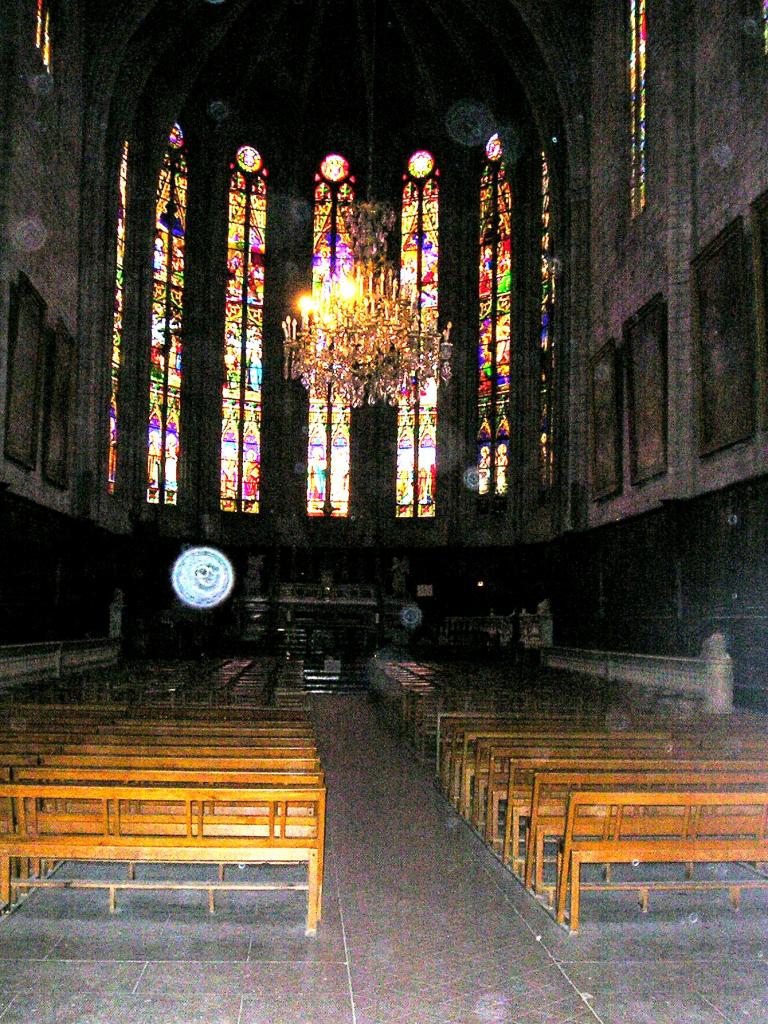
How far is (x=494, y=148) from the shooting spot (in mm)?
31859

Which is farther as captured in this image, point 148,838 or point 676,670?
point 676,670

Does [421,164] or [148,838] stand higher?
[421,164]

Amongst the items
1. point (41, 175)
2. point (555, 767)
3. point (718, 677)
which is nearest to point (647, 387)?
point (718, 677)

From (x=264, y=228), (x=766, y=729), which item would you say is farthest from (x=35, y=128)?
(x=766, y=729)

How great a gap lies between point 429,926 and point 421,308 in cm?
2874

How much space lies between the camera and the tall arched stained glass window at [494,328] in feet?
102

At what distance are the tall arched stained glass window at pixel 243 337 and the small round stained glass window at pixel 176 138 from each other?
2.08 meters

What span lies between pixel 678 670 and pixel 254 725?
9514 mm

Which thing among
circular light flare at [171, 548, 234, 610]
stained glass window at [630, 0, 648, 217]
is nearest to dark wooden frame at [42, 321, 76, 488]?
circular light flare at [171, 548, 234, 610]

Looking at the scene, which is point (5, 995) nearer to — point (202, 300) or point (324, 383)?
point (324, 383)

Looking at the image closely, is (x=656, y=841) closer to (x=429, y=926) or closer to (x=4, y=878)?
(x=429, y=926)

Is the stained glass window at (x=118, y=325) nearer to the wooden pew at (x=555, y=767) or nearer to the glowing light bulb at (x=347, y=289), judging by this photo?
the glowing light bulb at (x=347, y=289)

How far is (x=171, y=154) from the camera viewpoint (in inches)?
1233

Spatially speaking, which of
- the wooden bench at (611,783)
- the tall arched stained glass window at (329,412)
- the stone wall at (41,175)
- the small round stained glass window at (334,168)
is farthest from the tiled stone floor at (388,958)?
the small round stained glass window at (334,168)
